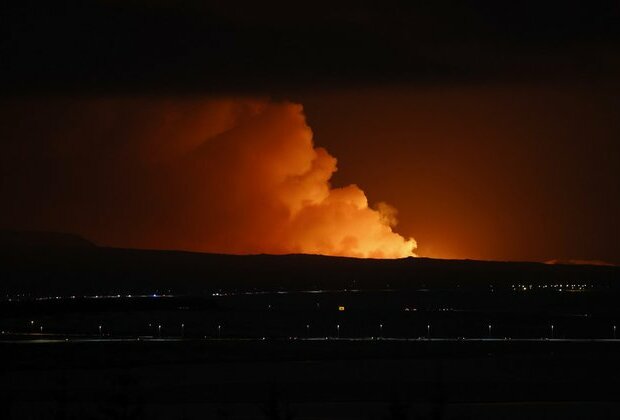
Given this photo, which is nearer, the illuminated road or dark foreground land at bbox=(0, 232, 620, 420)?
dark foreground land at bbox=(0, 232, 620, 420)

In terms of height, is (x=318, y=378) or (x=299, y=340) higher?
(x=299, y=340)

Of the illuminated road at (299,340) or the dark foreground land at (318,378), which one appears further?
the illuminated road at (299,340)

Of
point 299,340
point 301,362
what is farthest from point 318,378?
point 299,340

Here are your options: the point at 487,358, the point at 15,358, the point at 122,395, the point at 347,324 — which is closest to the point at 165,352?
the point at 15,358

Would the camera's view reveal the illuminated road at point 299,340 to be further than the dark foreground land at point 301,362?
Yes

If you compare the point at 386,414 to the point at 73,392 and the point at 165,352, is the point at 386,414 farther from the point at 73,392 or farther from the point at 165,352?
the point at 165,352

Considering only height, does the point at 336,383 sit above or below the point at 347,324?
below

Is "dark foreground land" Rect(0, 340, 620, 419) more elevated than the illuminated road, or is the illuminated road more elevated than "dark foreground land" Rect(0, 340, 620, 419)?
the illuminated road

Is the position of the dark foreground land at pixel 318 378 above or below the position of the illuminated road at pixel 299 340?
below

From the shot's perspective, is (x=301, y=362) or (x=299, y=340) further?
(x=299, y=340)

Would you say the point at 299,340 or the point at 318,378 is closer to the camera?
the point at 318,378

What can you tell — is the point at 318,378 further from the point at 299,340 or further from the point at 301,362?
the point at 299,340
